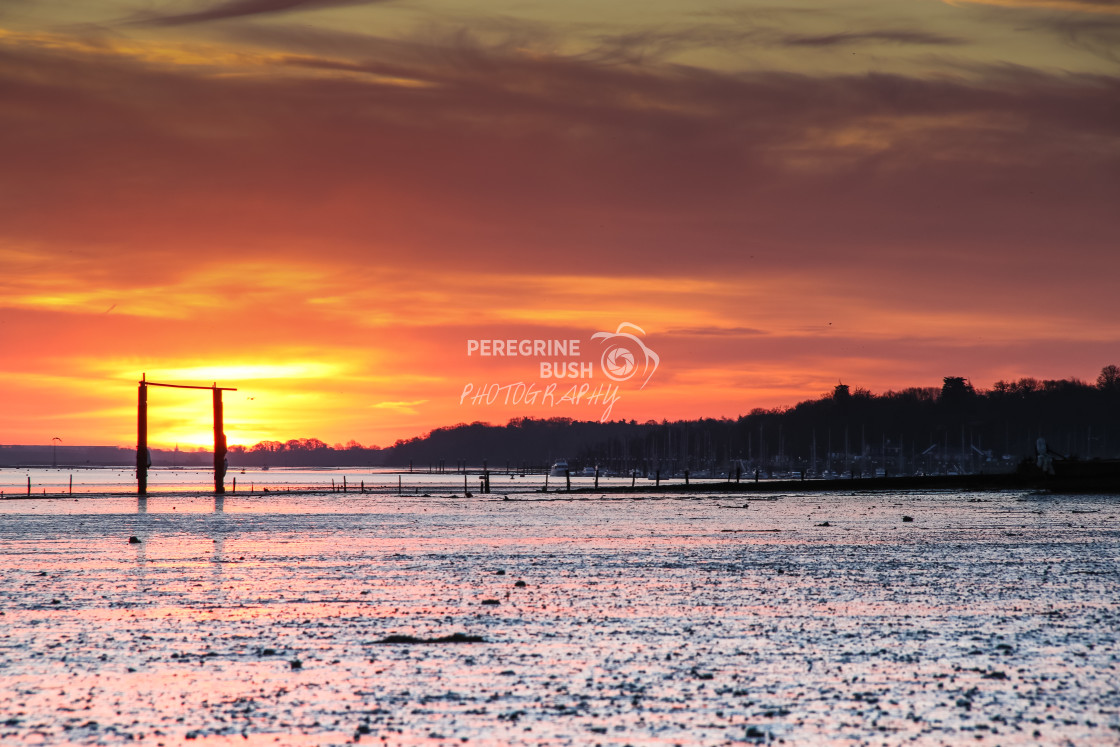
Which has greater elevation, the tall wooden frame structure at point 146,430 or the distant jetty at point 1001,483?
the tall wooden frame structure at point 146,430

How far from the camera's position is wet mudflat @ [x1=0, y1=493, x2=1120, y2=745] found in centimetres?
940

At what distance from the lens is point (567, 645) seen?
43.6 ft

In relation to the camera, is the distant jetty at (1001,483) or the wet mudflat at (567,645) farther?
the distant jetty at (1001,483)

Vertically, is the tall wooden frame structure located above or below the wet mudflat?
above

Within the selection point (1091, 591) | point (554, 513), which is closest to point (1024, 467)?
point (554, 513)

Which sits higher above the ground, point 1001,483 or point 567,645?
point 567,645

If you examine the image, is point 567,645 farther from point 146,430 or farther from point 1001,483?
point 1001,483

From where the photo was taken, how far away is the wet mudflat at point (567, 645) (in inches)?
370

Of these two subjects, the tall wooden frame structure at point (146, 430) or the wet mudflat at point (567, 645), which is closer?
the wet mudflat at point (567, 645)

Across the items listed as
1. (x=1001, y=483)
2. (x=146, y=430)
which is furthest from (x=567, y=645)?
(x=1001, y=483)

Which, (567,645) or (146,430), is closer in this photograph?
(567,645)

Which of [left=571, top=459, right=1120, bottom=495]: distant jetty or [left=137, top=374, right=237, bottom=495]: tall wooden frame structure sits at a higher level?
[left=137, top=374, right=237, bottom=495]: tall wooden frame structure

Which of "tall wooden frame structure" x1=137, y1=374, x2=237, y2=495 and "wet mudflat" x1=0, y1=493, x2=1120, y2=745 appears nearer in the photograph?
"wet mudflat" x1=0, y1=493, x2=1120, y2=745

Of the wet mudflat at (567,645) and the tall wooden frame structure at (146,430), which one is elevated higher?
the tall wooden frame structure at (146,430)
